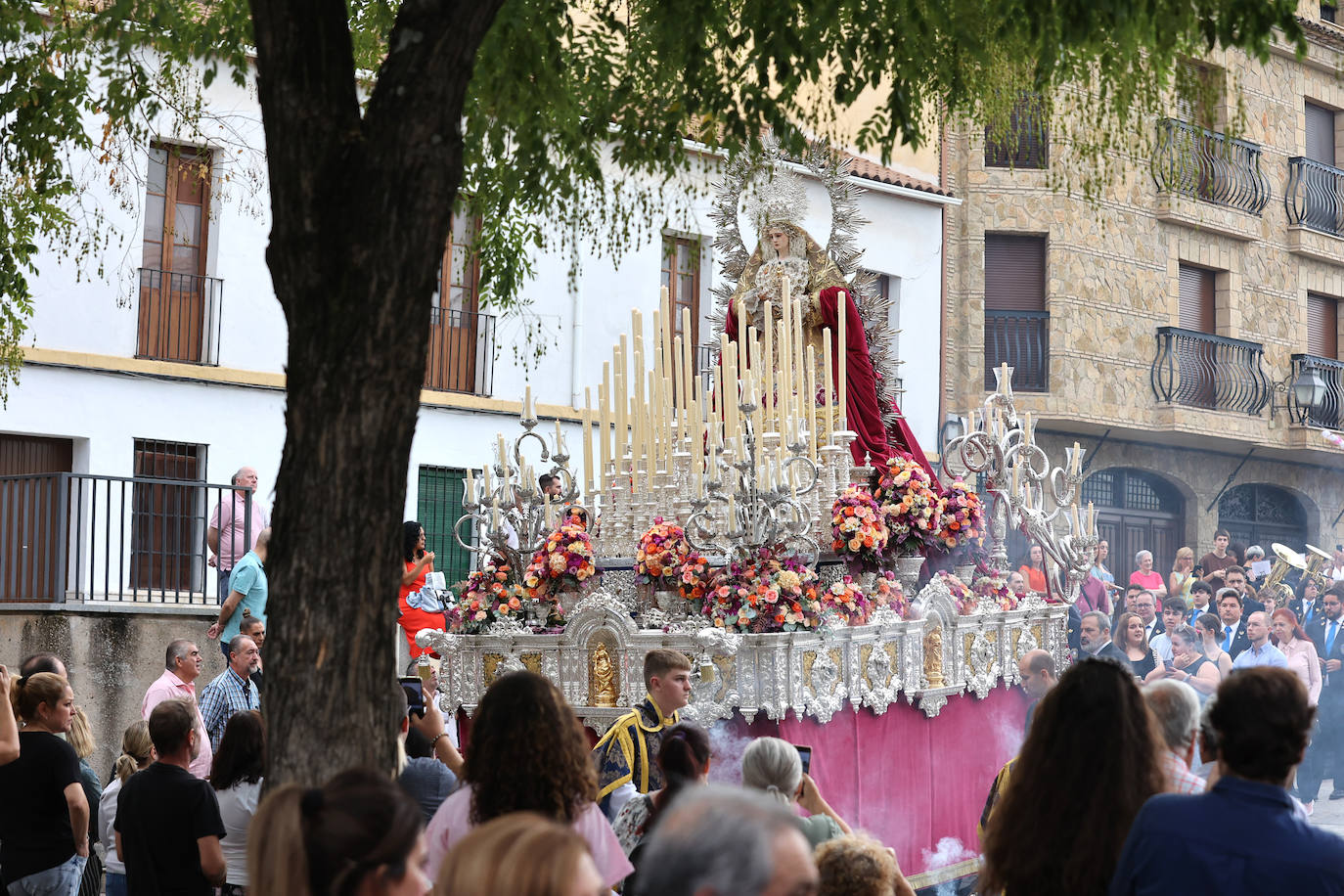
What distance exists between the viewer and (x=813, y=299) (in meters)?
9.79

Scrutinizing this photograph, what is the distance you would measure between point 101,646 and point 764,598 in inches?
242

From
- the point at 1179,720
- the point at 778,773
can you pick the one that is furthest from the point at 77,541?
the point at 1179,720

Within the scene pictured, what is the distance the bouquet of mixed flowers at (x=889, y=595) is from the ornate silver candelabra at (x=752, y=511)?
51 cm

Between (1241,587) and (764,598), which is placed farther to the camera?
(1241,587)

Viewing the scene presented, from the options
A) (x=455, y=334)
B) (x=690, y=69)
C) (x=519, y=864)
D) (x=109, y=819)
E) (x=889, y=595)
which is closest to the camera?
(x=519, y=864)

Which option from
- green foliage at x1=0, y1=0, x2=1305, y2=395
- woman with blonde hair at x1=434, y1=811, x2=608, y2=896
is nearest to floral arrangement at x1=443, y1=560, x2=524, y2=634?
green foliage at x1=0, y1=0, x2=1305, y2=395

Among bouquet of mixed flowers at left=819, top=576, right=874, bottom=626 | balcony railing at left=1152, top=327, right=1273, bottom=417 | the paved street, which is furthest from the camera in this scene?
balcony railing at left=1152, top=327, right=1273, bottom=417

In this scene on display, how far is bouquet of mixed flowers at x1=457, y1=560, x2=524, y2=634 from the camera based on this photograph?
8.84m

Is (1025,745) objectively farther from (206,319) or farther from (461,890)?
(206,319)

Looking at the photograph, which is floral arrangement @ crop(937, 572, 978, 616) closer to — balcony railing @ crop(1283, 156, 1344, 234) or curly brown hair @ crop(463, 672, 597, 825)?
curly brown hair @ crop(463, 672, 597, 825)

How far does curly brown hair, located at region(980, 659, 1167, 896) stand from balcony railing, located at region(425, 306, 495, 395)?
13.2 metres

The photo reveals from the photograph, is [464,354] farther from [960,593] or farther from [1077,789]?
[1077,789]

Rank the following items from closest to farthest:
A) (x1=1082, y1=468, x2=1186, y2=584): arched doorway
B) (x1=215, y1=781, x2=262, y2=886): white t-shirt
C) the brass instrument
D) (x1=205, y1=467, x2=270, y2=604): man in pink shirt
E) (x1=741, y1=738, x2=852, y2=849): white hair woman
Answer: (x1=741, y1=738, x2=852, y2=849): white hair woman
(x1=215, y1=781, x2=262, y2=886): white t-shirt
(x1=205, y1=467, x2=270, y2=604): man in pink shirt
the brass instrument
(x1=1082, y1=468, x2=1186, y2=584): arched doorway

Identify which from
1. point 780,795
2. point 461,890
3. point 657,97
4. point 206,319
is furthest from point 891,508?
point 206,319
